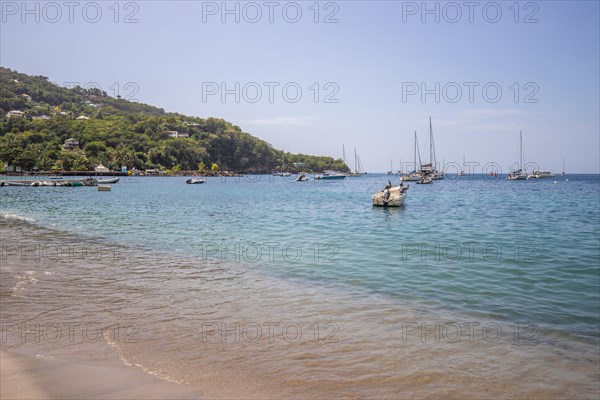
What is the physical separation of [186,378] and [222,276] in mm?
7382

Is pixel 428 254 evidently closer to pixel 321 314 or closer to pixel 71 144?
pixel 321 314

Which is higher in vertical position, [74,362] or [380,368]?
[74,362]

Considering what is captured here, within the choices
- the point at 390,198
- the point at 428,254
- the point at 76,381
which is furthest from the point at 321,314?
the point at 390,198

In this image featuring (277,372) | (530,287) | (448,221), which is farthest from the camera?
(448,221)

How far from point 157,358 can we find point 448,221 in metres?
28.5

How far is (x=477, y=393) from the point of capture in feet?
18.8

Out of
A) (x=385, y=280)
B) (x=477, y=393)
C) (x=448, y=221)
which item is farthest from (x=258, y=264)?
(x=448, y=221)

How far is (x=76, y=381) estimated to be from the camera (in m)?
5.39

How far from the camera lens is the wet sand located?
498 cm

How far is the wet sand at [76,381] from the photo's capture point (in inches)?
196

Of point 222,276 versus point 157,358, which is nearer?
point 157,358

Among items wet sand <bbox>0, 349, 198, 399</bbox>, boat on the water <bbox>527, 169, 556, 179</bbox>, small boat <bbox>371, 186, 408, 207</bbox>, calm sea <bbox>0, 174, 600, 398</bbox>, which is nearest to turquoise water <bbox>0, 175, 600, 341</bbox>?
calm sea <bbox>0, 174, 600, 398</bbox>

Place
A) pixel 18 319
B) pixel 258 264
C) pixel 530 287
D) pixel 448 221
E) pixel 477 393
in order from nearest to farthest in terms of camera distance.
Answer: pixel 477 393 < pixel 18 319 < pixel 530 287 < pixel 258 264 < pixel 448 221

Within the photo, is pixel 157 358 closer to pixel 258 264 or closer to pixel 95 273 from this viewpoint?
pixel 95 273
